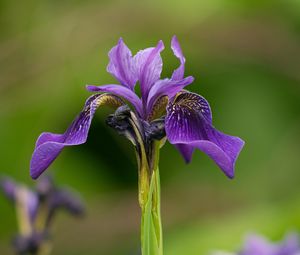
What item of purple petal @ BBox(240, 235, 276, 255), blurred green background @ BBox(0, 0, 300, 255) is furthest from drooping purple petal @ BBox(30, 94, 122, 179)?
blurred green background @ BBox(0, 0, 300, 255)

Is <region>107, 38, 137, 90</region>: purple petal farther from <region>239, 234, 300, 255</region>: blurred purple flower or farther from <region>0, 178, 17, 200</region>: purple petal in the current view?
<region>0, 178, 17, 200</region>: purple petal

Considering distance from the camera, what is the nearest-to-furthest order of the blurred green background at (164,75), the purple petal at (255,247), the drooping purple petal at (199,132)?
the drooping purple petal at (199,132) < the purple petal at (255,247) < the blurred green background at (164,75)

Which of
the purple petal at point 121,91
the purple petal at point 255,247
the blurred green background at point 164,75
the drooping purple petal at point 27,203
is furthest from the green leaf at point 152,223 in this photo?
the blurred green background at point 164,75

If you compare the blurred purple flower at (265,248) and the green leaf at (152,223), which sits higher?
the green leaf at (152,223)

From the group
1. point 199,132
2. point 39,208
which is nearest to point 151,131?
point 199,132

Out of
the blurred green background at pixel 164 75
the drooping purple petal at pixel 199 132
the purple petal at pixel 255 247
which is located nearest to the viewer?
the drooping purple petal at pixel 199 132

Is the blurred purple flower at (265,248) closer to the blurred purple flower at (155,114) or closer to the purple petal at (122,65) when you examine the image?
the blurred purple flower at (155,114)

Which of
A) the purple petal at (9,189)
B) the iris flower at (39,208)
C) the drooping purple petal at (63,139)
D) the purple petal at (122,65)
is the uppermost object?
the purple petal at (122,65)

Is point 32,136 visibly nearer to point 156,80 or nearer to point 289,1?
point 289,1
